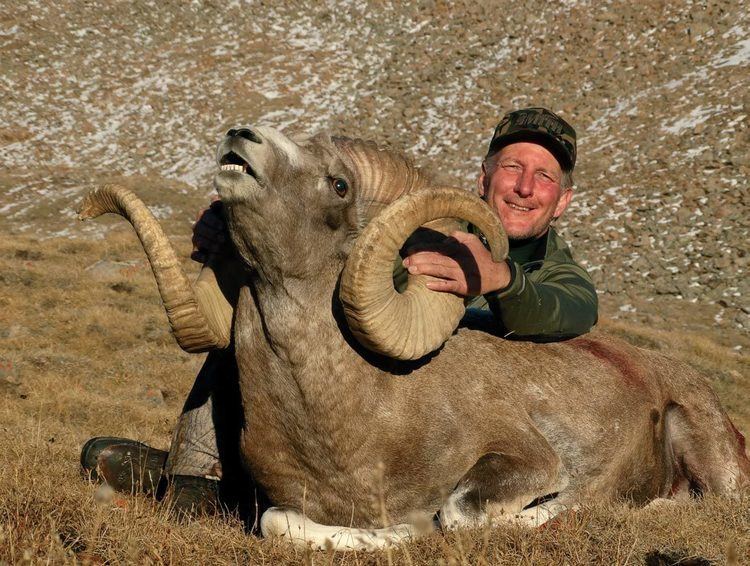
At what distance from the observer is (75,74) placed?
47156 millimetres

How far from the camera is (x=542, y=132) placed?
24.4 ft

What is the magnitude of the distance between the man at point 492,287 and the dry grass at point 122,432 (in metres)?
0.55

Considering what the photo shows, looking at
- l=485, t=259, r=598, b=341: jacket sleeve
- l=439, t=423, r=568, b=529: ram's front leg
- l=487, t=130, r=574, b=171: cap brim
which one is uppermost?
l=487, t=130, r=574, b=171: cap brim

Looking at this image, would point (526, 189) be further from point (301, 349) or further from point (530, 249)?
point (301, 349)

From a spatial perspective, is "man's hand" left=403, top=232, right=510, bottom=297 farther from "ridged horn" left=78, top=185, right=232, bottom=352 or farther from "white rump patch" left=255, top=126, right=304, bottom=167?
"ridged horn" left=78, top=185, right=232, bottom=352

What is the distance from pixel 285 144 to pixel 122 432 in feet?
20.9

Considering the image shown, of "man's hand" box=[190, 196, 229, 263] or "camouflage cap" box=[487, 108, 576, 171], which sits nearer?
"man's hand" box=[190, 196, 229, 263]

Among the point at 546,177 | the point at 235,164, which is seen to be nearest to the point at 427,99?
the point at 546,177

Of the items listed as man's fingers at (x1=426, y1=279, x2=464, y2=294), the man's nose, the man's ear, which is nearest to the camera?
man's fingers at (x1=426, y1=279, x2=464, y2=294)

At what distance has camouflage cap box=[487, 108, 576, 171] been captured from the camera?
24.4 feet

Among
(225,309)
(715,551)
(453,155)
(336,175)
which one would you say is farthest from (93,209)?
(453,155)

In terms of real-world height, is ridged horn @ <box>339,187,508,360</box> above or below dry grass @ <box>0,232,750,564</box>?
above

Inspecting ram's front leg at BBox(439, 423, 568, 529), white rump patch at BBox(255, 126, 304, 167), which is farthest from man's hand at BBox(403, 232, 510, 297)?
ram's front leg at BBox(439, 423, 568, 529)

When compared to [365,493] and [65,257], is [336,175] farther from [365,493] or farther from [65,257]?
[65,257]
